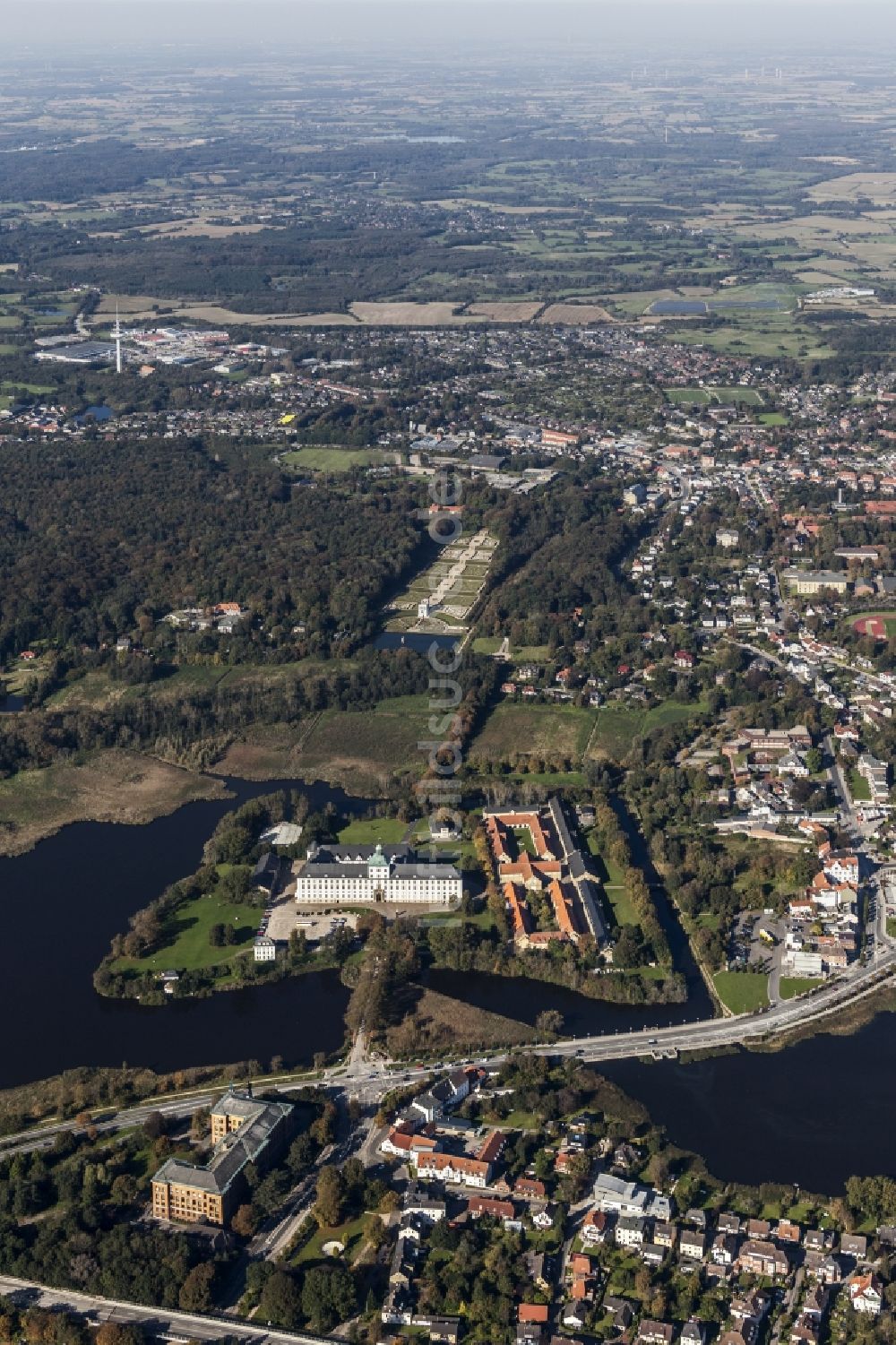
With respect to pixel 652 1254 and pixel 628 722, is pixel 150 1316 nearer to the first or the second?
pixel 652 1254

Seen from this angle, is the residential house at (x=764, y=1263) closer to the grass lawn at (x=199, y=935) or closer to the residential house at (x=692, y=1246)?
the residential house at (x=692, y=1246)

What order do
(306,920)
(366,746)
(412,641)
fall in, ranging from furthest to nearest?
(412,641), (366,746), (306,920)

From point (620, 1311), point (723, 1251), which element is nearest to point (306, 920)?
point (723, 1251)

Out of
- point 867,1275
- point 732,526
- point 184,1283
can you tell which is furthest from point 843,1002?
point 732,526

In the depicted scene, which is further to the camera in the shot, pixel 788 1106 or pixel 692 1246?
pixel 788 1106

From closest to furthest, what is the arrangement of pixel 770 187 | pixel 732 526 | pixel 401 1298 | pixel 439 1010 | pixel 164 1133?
pixel 401 1298, pixel 164 1133, pixel 439 1010, pixel 732 526, pixel 770 187

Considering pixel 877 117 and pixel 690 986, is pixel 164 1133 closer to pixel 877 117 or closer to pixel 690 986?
pixel 690 986

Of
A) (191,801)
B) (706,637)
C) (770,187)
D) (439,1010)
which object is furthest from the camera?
(770,187)
